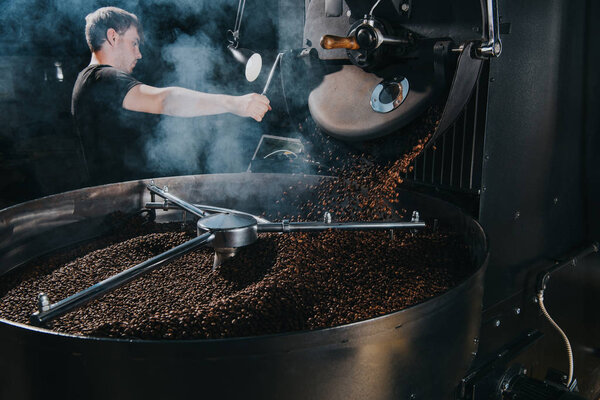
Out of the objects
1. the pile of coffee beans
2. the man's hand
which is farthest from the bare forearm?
the pile of coffee beans

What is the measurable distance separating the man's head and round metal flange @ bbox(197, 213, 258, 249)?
2.12 m

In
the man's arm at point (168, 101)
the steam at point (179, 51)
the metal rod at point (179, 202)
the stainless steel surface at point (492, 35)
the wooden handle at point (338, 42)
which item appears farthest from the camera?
the steam at point (179, 51)

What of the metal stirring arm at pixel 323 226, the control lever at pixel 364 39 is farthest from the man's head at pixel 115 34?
the metal stirring arm at pixel 323 226

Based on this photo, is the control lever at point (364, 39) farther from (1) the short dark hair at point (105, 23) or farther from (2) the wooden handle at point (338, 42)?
(1) the short dark hair at point (105, 23)

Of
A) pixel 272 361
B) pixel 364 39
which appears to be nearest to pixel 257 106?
pixel 364 39

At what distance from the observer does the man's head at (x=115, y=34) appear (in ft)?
9.15

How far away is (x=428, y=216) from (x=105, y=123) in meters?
2.09

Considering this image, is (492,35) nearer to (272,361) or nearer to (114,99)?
(272,361)

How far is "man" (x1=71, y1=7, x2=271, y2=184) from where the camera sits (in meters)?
2.57

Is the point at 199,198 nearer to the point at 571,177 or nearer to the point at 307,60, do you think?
the point at 307,60

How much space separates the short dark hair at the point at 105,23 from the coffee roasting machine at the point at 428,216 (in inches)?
60.8

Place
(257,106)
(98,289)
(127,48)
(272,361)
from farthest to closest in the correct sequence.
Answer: (127,48)
(257,106)
(98,289)
(272,361)

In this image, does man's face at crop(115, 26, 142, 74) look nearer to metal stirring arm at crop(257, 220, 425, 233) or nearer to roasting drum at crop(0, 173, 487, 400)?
metal stirring arm at crop(257, 220, 425, 233)

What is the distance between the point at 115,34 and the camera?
9.27 feet
